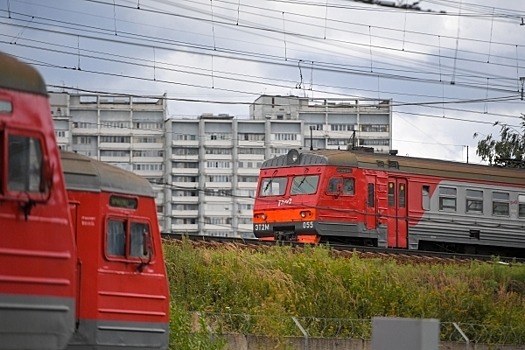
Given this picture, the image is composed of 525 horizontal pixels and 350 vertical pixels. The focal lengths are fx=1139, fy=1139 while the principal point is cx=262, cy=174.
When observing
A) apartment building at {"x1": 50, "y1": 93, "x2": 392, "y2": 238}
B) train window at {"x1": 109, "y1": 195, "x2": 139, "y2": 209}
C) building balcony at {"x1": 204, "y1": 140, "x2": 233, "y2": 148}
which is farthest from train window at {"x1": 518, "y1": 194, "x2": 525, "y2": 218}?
building balcony at {"x1": 204, "y1": 140, "x2": 233, "y2": 148}

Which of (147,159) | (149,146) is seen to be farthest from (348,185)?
(149,146)

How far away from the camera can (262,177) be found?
3588cm

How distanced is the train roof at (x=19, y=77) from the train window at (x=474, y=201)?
27397mm

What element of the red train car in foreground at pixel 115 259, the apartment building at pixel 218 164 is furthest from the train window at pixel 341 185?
the apartment building at pixel 218 164

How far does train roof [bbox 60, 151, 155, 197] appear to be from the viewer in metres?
14.4

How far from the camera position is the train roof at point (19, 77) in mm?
11086

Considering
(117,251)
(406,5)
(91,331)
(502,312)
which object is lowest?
(502,312)

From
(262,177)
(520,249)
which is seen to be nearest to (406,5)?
(262,177)

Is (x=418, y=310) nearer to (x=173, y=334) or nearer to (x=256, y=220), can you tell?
(x=173, y=334)

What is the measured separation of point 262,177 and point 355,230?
401cm

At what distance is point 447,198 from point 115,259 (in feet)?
76.5

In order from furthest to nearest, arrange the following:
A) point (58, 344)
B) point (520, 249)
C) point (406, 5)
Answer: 1. point (520, 249)
2. point (406, 5)
3. point (58, 344)

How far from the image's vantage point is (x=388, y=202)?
1355 inches

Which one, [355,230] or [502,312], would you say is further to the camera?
[355,230]
